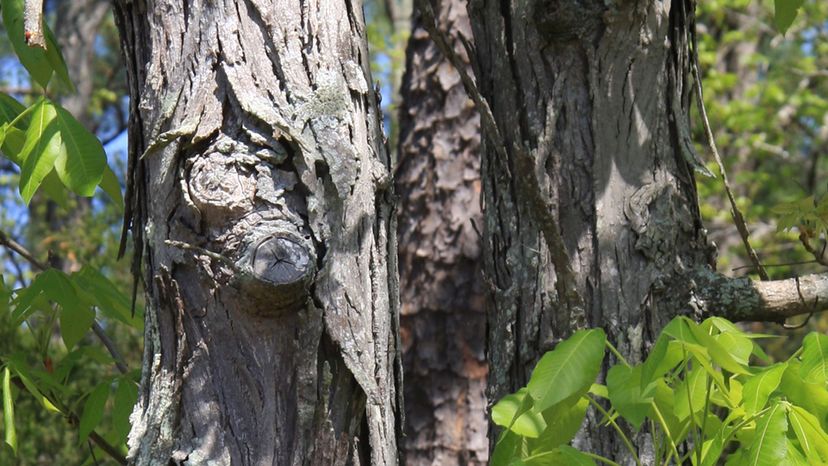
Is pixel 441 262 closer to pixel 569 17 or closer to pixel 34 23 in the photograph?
pixel 569 17

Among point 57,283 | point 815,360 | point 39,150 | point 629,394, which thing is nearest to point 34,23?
point 39,150

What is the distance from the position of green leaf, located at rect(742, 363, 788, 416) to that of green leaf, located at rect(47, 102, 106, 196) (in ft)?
4.30

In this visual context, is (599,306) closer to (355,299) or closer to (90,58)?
(355,299)

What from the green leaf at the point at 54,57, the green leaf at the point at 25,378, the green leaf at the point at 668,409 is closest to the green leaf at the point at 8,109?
the green leaf at the point at 54,57

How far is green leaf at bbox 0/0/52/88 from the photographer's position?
6.63ft


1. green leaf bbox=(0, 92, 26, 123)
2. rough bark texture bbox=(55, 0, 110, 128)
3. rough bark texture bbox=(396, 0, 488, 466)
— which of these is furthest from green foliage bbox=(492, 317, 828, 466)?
rough bark texture bbox=(55, 0, 110, 128)

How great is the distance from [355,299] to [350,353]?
0.10 m

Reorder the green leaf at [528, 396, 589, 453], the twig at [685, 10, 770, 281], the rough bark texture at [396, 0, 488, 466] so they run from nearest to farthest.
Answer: the green leaf at [528, 396, 589, 453] < the twig at [685, 10, 770, 281] < the rough bark texture at [396, 0, 488, 466]

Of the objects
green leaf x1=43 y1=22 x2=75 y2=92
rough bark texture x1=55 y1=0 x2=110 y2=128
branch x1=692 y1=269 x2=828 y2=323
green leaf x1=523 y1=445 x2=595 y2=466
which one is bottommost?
green leaf x1=523 y1=445 x2=595 y2=466

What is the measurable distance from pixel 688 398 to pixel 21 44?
1.57 m

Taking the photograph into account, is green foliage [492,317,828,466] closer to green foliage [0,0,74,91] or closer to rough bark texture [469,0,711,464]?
rough bark texture [469,0,711,464]

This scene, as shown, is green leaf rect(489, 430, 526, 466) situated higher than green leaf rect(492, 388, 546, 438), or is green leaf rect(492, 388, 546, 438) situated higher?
green leaf rect(492, 388, 546, 438)

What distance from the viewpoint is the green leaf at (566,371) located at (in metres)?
1.40

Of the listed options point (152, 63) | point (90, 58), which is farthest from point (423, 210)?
point (90, 58)
